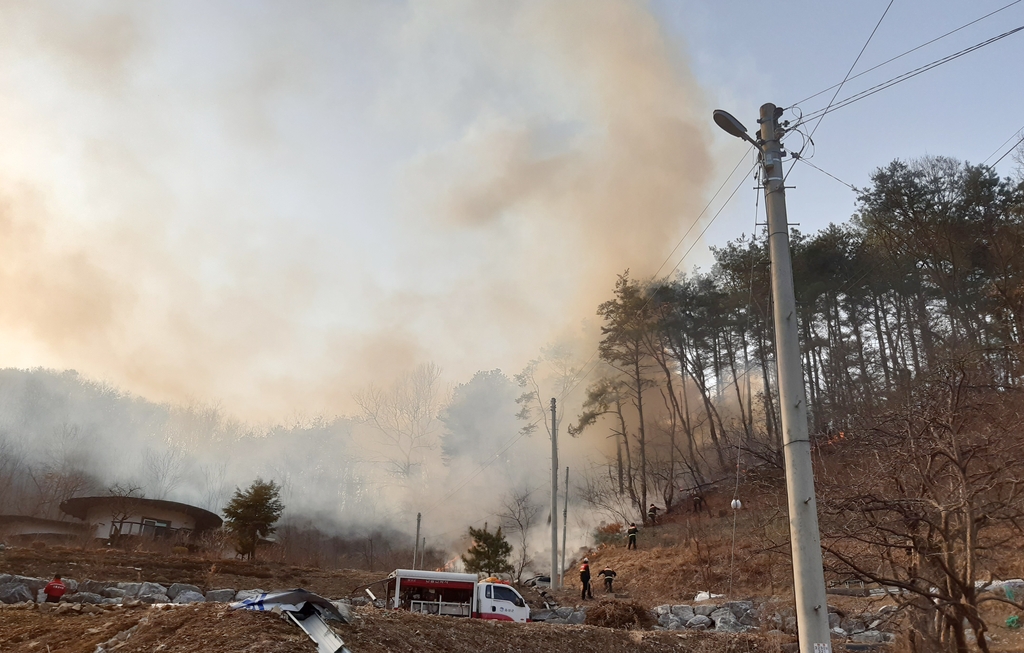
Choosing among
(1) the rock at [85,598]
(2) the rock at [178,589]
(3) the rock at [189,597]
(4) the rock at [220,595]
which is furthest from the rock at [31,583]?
(4) the rock at [220,595]

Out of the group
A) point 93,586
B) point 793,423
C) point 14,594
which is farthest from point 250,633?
point 93,586

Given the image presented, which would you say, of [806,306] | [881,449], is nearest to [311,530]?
[806,306]

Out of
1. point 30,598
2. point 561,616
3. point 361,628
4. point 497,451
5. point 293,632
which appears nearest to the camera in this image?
point 293,632

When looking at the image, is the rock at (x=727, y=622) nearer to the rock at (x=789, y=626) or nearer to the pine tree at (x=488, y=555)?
the rock at (x=789, y=626)

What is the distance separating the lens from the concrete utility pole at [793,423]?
284 inches

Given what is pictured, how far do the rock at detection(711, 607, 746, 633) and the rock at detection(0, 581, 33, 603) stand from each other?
19.5 m

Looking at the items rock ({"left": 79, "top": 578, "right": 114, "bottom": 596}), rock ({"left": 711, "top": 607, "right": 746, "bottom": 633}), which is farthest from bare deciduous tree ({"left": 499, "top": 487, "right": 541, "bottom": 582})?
rock ({"left": 79, "top": 578, "right": 114, "bottom": 596})

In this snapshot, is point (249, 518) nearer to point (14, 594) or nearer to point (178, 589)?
point (178, 589)

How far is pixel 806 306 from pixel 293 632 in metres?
38.1

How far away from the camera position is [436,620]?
13445 mm

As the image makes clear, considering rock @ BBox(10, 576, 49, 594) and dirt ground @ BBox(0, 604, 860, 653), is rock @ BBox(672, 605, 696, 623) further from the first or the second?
rock @ BBox(10, 576, 49, 594)

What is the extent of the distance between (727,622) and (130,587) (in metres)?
18.4

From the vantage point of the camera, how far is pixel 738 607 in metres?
21.9

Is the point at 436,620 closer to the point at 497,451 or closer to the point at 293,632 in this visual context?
the point at 293,632
